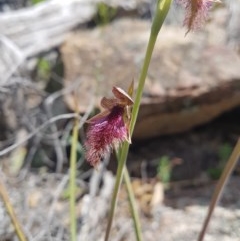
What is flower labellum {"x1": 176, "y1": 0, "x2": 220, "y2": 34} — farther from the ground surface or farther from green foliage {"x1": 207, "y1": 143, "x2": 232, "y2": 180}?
green foliage {"x1": 207, "y1": 143, "x2": 232, "y2": 180}

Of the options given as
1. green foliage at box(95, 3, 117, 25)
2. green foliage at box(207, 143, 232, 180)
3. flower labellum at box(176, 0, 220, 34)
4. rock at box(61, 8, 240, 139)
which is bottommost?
green foliage at box(207, 143, 232, 180)

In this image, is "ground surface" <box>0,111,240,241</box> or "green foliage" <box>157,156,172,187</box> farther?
"green foliage" <box>157,156,172,187</box>

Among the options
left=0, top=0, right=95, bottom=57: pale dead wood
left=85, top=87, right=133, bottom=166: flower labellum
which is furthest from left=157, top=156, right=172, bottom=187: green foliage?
left=85, top=87, right=133, bottom=166: flower labellum

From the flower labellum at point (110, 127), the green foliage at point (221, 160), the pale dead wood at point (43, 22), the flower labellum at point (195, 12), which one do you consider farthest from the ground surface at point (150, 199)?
the flower labellum at point (195, 12)

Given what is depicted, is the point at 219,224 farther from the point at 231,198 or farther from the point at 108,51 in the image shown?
the point at 108,51

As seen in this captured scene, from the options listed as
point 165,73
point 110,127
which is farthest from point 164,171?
point 110,127

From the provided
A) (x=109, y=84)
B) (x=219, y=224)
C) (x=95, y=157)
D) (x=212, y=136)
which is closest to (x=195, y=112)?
(x=212, y=136)

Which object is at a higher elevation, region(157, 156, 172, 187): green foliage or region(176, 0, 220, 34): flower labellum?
region(176, 0, 220, 34): flower labellum
